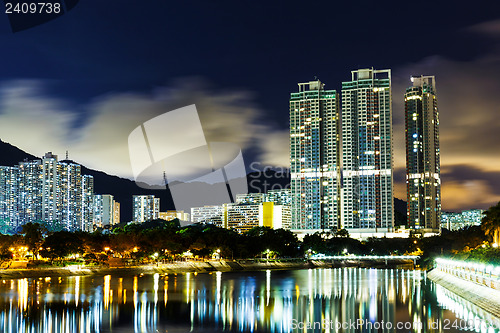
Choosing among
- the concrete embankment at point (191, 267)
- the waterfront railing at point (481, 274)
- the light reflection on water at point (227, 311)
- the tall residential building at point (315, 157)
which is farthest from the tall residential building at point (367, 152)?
the light reflection on water at point (227, 311)

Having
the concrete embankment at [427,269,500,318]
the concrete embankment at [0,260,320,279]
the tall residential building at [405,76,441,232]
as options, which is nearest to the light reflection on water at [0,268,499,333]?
the concrete embankment at [427,269,500,318]

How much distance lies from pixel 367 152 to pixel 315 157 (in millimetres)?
12172

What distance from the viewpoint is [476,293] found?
97.0 ft

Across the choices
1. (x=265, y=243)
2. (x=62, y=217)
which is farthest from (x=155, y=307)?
(x=62, y=217)

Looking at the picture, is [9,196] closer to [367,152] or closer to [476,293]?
[367,152]

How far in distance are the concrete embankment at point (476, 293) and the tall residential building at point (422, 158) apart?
120m

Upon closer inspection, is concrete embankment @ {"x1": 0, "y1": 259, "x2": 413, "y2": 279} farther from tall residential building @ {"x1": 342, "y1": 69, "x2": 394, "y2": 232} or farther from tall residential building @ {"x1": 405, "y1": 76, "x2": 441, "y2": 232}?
tall residential building @ {"x1": 405, "y1": 76, "x2": 441, "y2": 232}

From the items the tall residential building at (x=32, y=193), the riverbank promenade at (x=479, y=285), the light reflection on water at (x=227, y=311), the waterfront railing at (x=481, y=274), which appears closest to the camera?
the light reflection on water at (x=227, y=311)

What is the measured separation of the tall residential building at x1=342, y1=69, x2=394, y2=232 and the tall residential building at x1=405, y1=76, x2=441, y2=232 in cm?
2123

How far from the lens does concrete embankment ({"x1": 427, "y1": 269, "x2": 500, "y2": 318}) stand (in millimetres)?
24594

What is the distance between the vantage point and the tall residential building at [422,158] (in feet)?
521

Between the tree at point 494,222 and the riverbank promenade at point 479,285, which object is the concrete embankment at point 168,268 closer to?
the tree at point 494,222

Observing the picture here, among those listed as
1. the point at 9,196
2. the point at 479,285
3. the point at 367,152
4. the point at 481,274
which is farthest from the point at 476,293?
the point at 9,196

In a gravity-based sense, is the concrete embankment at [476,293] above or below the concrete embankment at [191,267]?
above
